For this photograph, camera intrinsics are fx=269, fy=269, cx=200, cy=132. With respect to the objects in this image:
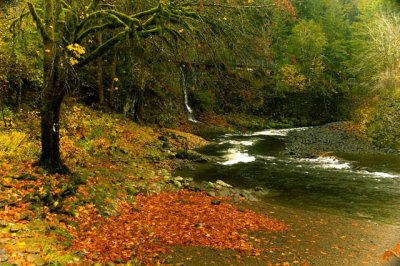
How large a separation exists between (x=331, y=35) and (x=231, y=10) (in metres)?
40.5

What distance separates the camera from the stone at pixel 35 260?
4062 millimetres

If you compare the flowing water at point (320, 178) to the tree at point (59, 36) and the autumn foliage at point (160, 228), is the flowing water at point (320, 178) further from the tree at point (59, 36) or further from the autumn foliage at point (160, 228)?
the tree at point (59, 36)

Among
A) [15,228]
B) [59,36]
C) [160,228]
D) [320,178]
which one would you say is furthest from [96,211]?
[320,178]

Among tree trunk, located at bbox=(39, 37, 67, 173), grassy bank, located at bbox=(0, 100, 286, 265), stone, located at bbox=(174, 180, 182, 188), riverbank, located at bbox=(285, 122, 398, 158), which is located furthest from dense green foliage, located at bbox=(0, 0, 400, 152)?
stone, located at bbox=(174, 180, 182, 188)

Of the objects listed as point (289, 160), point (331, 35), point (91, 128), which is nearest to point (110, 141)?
point (91, 128)

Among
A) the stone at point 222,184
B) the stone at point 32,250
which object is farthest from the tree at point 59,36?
the stone at point 222,184

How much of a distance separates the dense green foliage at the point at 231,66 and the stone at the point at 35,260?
380 centimetres

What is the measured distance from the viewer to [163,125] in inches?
909

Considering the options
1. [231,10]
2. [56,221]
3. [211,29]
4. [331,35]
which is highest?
[331,35]

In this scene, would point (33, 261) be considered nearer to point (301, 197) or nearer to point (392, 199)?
point (301, 197)

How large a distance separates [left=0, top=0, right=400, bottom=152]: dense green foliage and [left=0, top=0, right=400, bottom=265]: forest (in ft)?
0.38

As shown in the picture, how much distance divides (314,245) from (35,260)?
5.69 metres

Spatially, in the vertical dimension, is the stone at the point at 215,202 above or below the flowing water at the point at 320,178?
above

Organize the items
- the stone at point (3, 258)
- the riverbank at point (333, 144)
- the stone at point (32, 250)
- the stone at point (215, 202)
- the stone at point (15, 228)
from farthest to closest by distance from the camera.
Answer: the riverbank at point (333, 144), the stone at point (215, 202), the stone at point (15, 228), the stone at point (32, 250), the stone at point (3, 258)
